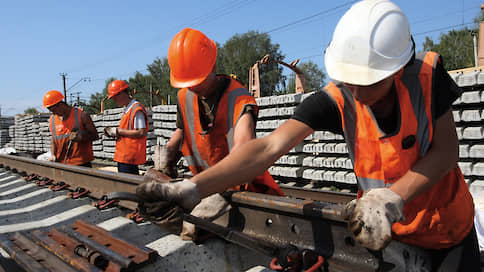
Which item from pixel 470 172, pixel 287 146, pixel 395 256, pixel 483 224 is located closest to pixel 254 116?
pixel 287 146

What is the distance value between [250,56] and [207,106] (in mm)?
78148

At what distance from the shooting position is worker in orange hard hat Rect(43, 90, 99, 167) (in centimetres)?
563

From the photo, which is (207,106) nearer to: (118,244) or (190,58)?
(190,58)

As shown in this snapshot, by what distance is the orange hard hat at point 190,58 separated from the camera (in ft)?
7.66

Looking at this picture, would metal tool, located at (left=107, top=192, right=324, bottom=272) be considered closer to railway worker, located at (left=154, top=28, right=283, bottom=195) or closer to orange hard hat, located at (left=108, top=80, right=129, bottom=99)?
railway worker, located at (left=154, top=28, right=283, bottom=195)

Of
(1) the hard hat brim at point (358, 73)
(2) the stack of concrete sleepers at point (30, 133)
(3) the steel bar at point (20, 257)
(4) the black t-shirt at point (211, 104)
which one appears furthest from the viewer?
(2) the stack of concrete sleepers at point (30, 133)

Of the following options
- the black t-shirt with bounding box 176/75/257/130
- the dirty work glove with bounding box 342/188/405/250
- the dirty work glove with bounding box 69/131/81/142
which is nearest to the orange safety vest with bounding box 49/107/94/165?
the dirty work glove with bounding box 69/131/81/142

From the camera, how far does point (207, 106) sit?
8.32ft

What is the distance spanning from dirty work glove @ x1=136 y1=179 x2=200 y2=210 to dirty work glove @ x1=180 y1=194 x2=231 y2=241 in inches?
22.5

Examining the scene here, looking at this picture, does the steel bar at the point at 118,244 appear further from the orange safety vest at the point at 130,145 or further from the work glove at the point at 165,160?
the orange safety vest at the point at 130,145

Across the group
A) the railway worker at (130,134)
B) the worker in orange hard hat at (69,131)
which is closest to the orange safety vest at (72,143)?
the worker in orange hard hat at (69,131)

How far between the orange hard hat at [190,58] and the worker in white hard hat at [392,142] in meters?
0.92

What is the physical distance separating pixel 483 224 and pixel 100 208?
3.75 meters

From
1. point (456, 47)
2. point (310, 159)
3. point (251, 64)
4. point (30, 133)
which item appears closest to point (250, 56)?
point (251, 64)
